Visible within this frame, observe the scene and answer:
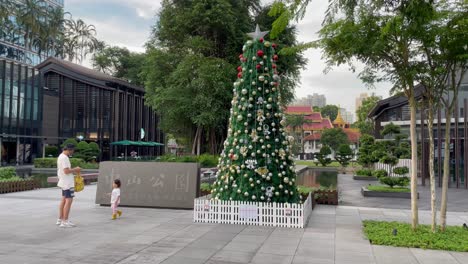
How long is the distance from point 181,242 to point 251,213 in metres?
2.51

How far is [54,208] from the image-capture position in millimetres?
12766

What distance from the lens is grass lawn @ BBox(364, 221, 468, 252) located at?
321 inches

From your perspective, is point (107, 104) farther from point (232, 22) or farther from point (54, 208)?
point (54, 208)

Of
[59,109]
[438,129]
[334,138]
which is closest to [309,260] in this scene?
[438,129]

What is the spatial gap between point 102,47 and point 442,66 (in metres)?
76.2

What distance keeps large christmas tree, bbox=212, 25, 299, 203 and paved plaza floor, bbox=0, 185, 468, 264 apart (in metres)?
1.16

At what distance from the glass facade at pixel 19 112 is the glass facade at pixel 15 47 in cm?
2298

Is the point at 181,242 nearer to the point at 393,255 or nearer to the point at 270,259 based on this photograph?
the point at 270,259

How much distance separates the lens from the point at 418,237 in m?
8.71

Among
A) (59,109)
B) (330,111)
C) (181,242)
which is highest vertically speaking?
(330,111)

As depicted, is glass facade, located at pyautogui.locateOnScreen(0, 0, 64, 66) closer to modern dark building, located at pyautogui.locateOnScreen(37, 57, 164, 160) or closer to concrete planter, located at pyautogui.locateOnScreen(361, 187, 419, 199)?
modern dark building, located at pyautogui.locateOnScreen(37, 57, 164, 160)

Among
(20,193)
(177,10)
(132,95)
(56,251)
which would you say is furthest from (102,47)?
(56,251)

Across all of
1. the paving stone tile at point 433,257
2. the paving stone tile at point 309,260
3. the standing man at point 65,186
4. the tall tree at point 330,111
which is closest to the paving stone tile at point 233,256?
the paving stone tile at point 309,260

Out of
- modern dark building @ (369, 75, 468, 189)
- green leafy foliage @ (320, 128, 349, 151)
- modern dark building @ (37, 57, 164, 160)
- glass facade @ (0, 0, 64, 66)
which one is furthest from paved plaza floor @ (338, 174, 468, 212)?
glass facade @ (0, 0, 64, 66)
